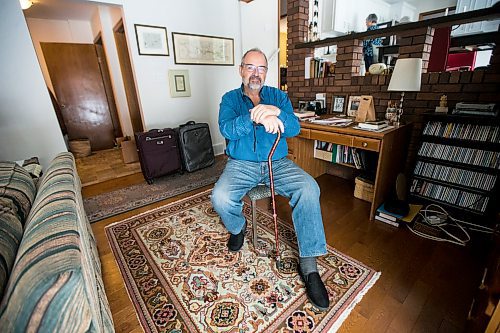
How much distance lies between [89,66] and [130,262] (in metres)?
3.94

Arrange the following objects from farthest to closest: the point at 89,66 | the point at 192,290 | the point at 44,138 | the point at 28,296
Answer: the point at 89,66 < the point at 44,138 < the point at 192,290 < the point at 28,296

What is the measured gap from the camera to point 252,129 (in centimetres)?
141

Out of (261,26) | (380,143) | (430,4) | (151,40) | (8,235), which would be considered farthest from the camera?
(430,4)

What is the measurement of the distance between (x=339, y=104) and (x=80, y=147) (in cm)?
382

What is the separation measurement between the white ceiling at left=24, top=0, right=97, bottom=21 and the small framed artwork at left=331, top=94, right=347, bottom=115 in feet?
10.5

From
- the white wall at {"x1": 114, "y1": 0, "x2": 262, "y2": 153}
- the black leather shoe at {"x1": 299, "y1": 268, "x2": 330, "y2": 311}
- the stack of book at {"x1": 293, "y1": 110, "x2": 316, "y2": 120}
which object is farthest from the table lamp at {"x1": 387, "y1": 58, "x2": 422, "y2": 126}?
the white wall at {"x1": 114, "y1": 0, "x2": 262, "y2": 153}

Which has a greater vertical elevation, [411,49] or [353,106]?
[411,49]

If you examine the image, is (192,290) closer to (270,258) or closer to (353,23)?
(270,258)

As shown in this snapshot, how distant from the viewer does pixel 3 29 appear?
204cm

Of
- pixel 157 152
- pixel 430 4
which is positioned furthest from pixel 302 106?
pixel 430 4

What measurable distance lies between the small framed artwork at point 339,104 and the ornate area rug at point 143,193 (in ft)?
4.84

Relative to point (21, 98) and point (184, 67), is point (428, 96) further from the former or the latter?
point (21, 98)

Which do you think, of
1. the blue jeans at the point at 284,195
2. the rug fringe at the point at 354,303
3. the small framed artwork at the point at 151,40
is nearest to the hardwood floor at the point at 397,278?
the rug fringe at the point at 354,303

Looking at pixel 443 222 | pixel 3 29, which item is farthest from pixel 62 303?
pixel 3 29
